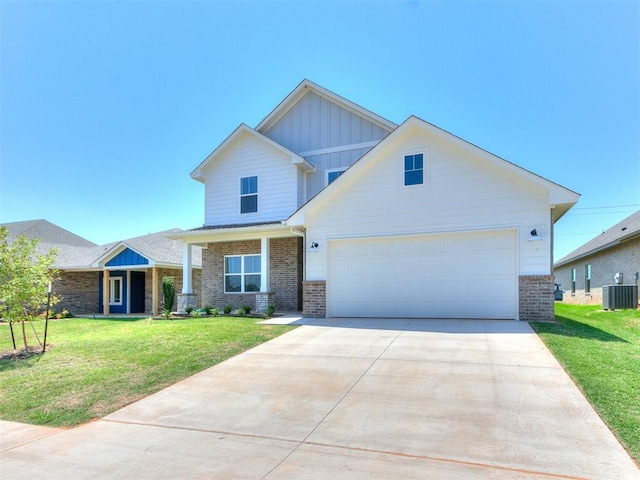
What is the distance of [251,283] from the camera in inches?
656

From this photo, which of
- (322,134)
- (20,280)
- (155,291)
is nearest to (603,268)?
(322,134)

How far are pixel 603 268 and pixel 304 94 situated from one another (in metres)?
18.5

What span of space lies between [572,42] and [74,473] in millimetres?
15259

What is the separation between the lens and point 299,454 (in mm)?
3904

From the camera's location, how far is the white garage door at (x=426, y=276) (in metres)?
10.7

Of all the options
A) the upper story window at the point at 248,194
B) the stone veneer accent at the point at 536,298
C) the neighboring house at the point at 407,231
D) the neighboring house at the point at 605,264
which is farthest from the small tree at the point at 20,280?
the neighboring house at the point at 605,264

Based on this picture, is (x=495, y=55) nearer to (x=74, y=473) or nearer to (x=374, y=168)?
(x=374, y=168)

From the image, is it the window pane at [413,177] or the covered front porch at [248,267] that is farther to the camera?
the covered front porch at [248,267]

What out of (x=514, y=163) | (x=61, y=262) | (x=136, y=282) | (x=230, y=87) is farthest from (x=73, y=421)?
(x=61, y=262)

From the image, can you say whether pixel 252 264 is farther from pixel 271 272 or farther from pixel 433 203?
pixel 433 203

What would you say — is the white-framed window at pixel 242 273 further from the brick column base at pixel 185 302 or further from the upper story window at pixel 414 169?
the upper story window at pixel 414 169

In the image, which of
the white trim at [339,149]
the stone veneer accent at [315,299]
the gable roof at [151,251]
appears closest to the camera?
the stone veneer accent at [315,299]

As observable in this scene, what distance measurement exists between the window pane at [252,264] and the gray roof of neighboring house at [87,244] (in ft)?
12.4

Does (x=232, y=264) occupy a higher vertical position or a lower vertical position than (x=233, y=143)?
lower
